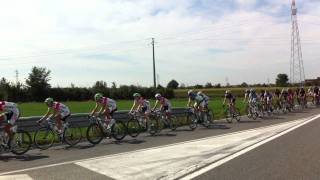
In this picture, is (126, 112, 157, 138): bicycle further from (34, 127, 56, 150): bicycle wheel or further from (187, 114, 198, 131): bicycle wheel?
(34, 127, 56, 150): bicycle wheel

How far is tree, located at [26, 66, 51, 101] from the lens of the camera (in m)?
86.1

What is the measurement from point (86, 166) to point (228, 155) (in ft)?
11.0

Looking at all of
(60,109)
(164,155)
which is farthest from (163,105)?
(164,155)

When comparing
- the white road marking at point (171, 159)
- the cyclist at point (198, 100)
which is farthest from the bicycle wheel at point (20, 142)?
the cyclist at point (198, 100)

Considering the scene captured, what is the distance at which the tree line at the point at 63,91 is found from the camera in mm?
83938

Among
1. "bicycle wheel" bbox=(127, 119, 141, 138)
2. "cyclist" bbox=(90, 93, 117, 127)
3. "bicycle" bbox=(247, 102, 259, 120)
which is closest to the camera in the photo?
"cyclist" bbox=(90, 93, 117, 127)

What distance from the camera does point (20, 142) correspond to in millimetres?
16547

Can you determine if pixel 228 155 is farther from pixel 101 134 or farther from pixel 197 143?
pixel 101 134

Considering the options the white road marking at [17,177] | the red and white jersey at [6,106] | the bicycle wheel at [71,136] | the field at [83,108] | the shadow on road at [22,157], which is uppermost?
the red and white jersey at [6,106]

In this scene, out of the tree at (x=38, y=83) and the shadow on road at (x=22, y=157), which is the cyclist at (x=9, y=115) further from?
the tree at (x=38, y=83)

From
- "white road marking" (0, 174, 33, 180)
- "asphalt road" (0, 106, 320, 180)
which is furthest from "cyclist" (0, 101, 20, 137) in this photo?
"white road marking" (0, 174, 33, 180)

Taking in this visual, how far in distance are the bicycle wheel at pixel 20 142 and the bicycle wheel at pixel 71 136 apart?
57.7 inches

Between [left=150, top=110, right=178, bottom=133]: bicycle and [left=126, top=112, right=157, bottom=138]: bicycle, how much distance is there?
216 mm

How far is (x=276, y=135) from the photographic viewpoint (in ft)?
62.2
